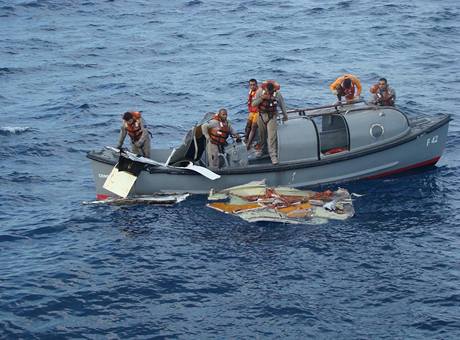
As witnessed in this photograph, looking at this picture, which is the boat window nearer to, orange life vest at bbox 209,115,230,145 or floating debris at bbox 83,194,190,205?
orange life vest at bbox 209,115,230,145

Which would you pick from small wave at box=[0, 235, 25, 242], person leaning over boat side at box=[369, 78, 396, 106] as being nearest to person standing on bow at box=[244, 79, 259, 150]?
person leaning over boat side at box=[369, 78, 396, 106]

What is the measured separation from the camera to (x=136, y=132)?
2839 centimetres

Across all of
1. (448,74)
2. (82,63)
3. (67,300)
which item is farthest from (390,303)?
(82,63)

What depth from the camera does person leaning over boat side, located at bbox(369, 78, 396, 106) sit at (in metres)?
30.9

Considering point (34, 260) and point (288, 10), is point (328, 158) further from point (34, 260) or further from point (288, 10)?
point (288, 10)

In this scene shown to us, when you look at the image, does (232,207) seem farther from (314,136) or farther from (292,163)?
(314,136)

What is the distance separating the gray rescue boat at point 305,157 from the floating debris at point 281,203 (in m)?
0.49

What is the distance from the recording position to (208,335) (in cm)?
2042

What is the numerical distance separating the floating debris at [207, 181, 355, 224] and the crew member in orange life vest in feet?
9.86

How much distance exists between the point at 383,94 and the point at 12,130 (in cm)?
1735

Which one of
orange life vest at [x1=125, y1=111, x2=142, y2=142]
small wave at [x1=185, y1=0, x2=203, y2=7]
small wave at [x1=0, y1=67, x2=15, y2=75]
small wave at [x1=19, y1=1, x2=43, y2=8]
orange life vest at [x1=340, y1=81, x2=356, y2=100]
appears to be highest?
small wave at [x1=19, y1=1, x2=43, y2=8]

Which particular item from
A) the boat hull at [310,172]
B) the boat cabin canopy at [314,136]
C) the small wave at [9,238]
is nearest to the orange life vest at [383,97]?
the boat cabin canopy at [314,136]

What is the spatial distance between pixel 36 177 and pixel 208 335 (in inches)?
541

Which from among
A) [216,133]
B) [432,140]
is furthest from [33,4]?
[432,140]
